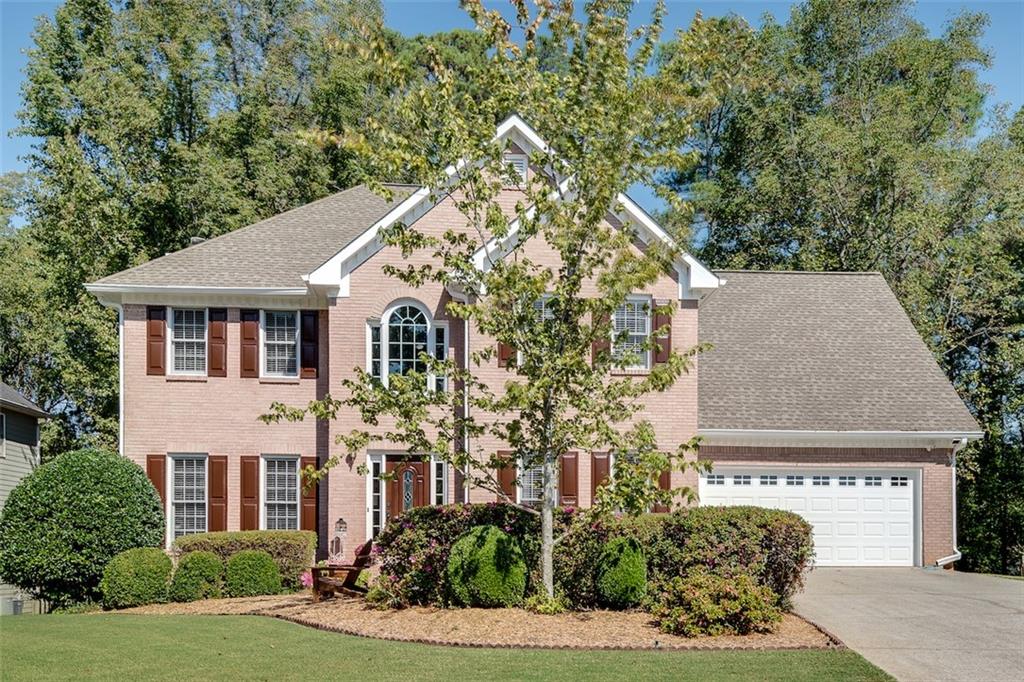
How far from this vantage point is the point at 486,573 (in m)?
15.0

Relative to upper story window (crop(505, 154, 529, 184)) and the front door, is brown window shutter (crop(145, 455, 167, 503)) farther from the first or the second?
upper story window (crop(505, 154, 529, 184))

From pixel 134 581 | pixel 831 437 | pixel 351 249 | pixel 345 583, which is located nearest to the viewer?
pixel 345 583

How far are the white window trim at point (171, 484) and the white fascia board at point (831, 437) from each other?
10.3 meters

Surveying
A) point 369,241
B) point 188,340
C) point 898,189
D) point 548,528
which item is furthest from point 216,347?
point 898,189

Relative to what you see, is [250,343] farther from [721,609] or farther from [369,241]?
[721,609]

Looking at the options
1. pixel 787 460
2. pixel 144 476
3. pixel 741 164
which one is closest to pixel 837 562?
pixel 787 460

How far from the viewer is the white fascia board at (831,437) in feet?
74.2

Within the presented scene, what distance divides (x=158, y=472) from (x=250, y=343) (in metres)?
3.18

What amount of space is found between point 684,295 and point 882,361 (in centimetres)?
646

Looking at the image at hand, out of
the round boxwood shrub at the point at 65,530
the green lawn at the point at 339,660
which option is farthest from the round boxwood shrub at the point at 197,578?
the green lawn at the point at 339,660

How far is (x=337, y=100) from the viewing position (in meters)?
32.7

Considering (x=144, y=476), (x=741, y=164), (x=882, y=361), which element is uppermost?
(x=741, y=164)

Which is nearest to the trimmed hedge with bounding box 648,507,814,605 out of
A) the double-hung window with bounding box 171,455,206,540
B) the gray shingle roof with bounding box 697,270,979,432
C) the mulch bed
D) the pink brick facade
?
the mulch bed

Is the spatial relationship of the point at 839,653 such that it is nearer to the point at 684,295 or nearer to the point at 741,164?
the point at 684,295
